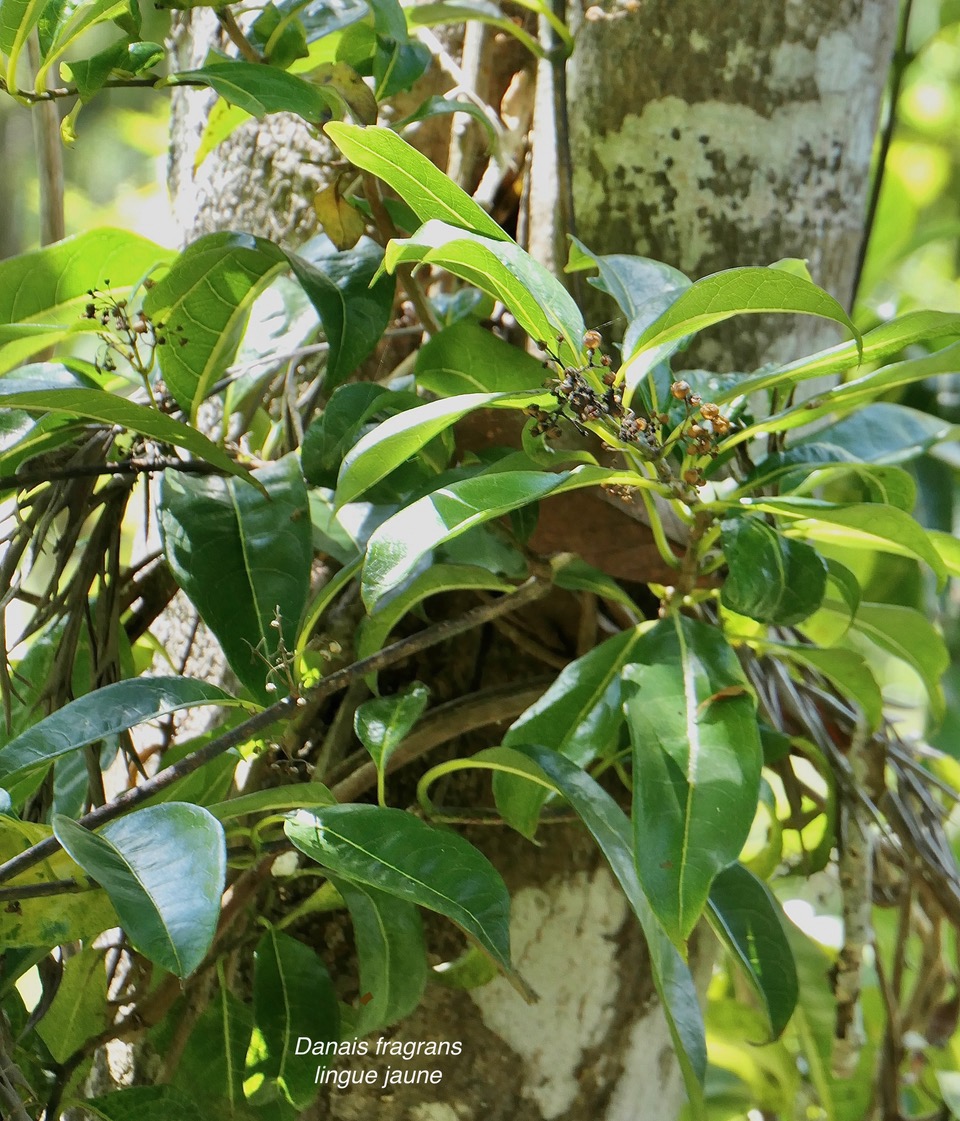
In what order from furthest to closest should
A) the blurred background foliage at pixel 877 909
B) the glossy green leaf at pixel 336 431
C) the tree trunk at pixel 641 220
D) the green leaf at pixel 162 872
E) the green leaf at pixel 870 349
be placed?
the blurred background foliage at pixel 877 909
the tree trunk at pixel 641 220
the glossy green leaf at pixel 336 431
the green leaf at pixel 870 349
the green leaf at pixel 162 872

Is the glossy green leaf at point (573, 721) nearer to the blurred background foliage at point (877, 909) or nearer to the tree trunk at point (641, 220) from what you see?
the tree trunk at point (641, 220)

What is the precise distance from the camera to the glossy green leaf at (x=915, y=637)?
698mm

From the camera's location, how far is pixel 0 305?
67cm

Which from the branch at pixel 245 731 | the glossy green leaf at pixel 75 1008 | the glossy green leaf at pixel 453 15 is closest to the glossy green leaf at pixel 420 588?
the branch at pixel 245 731

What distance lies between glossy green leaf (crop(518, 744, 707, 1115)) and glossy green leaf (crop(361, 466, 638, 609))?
159mm

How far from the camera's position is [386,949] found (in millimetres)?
562

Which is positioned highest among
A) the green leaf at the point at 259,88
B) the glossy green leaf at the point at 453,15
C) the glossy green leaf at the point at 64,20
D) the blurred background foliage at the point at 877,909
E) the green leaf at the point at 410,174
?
the glossy green leaf at the point at 453,15

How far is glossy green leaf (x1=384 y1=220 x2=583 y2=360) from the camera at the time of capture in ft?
1.36

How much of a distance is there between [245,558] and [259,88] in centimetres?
26

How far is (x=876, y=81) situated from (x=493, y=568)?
55cm

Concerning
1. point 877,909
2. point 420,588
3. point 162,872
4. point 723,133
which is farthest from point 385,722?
point 877,909

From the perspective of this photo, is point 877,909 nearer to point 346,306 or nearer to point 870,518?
point 870,518

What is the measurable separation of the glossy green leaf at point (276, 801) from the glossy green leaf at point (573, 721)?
0.36 feet

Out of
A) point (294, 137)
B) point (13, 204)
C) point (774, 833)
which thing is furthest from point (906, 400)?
point (13, 204)
